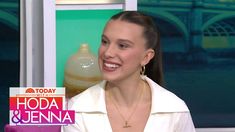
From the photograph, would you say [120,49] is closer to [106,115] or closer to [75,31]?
[106,115]

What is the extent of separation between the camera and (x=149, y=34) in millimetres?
1598

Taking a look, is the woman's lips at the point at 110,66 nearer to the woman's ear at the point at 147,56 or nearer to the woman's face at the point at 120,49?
the woman's face at the point at 120,49

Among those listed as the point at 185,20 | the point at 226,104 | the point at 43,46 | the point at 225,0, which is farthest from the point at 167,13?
the point at 43,46

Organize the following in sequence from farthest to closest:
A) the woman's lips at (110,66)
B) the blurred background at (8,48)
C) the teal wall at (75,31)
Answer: the blurred background at (8,48) < the teal wall at (75,31) < the woman's lips at (110,66)

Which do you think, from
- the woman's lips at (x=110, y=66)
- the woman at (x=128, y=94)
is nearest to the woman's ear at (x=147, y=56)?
the woman at (x=128, y=94)

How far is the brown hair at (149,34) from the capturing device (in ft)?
5.21

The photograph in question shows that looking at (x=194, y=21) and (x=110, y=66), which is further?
(x=194, y=21)

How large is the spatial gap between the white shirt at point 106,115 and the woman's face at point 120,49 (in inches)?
4.0

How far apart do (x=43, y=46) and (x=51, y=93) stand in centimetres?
55

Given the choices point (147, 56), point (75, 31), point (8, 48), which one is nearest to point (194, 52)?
point (8, 48)

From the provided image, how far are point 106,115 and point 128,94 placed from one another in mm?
106

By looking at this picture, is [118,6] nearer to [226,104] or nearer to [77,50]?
[77,50]

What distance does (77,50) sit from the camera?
83.9 inches

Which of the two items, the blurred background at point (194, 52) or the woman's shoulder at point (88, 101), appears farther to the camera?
the blurred background at point (194, 52)
